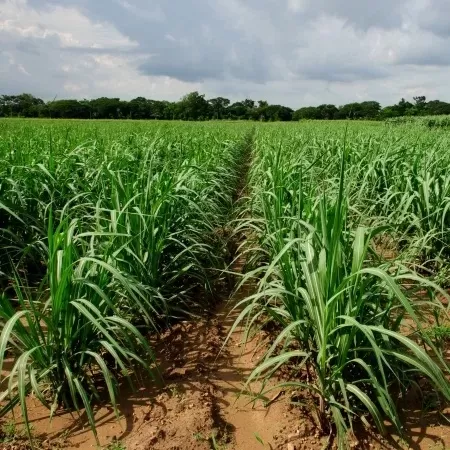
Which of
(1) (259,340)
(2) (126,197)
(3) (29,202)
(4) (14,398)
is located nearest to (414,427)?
(1) (259,340)

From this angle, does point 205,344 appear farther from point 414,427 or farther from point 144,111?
point 144,111

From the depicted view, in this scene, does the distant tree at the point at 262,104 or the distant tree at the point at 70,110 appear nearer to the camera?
the distant tree at the point at 70,110

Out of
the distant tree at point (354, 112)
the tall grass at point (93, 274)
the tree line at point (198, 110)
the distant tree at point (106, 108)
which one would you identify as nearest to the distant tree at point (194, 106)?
the tree line at point (198, 110)

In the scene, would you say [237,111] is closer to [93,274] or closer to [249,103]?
[249,103]

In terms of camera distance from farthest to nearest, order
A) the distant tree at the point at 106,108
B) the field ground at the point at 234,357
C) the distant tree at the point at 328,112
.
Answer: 1. the distant tree at the point at 106,108
2. the distant tree at the point at 328,112
3. the field ground at the point at 234,357

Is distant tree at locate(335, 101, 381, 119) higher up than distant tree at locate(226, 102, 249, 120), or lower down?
higher up

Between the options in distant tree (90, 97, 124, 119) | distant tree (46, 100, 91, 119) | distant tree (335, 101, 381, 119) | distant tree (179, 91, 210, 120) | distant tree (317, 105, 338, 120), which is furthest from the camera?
distant tree (179, 91, 210, 120)

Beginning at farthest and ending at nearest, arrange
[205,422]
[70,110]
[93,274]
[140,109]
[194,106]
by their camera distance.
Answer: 1. [194,106]
2. [140,109]
3. [70,110]
4. [93,274]
5. [205,422]

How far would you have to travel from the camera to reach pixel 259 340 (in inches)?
101

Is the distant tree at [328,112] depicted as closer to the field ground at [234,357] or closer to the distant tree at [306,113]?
the distant tree at [306,113]

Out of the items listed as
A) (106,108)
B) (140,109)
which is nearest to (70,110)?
(106,108)

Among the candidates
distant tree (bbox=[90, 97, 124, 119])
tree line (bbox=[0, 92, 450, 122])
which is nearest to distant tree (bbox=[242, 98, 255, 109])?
tree line (bbox=[0, 92, 450, 122])

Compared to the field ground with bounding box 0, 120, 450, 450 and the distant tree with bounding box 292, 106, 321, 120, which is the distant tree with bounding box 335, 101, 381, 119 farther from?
the distant tree with bounding box 292, 106, 321, 120

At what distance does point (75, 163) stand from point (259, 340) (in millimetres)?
2631
